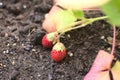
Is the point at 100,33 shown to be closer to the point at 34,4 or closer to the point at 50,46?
the point at 50,46

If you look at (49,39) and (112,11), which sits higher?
(112,11)

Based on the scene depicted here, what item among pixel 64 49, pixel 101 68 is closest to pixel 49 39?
pixel 64 49

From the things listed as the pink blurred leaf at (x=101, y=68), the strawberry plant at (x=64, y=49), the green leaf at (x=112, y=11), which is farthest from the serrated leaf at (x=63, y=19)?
the green leaf at (x=112, y=11)

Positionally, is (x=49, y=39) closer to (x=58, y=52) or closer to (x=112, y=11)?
(x=58, y=52)

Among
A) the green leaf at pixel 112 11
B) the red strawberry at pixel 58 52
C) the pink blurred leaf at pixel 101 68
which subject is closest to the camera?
the green leaf at pixel 112 11

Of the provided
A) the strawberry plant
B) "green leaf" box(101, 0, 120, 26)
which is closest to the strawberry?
the strawberry plant

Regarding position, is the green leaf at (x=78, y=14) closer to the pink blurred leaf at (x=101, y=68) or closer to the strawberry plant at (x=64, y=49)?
the strawberry plant at (x=64, y=49)

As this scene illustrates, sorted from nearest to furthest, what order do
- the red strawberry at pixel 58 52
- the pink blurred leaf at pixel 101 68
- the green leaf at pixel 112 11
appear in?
the green leaf at pixel 112 11 → the pink blurred leaf at pixel 101 68 → the red strawberry at pixel 58 52
